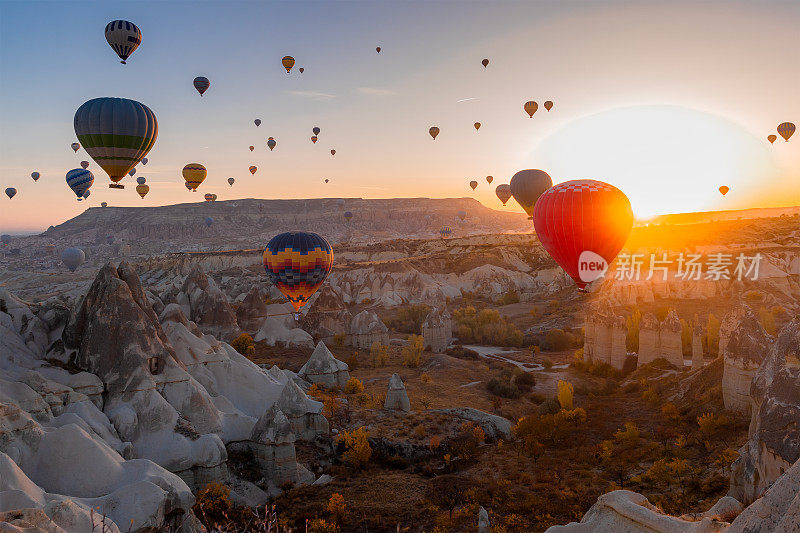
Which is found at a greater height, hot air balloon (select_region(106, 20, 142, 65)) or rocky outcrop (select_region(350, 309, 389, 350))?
hot air balloon (select_region(106, 20, 142, 65))

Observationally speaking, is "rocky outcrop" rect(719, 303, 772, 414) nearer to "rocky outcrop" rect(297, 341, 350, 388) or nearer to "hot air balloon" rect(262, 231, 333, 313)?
"rocky outcrop" rect(297, 341, 350, 388)

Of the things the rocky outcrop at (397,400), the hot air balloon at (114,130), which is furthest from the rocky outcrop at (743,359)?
the hot air balloon at (114,130)

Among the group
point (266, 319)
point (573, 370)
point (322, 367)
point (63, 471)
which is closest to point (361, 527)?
point (63, 471)

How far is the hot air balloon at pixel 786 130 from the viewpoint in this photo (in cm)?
6631

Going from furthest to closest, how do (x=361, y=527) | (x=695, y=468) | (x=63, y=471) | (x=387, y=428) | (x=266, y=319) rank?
(x=266, y=319), (x=387, y=428), (x=695, y=468), (x=361, y=527), (x=63, y=471)

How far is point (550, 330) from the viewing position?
56312mm

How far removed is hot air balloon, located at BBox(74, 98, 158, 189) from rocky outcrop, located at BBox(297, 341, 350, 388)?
16.4 meters

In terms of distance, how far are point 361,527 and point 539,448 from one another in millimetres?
10530

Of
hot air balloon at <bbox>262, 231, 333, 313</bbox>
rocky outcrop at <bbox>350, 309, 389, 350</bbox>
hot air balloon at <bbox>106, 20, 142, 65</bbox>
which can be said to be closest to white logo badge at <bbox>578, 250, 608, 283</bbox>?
hot air balloon at <bbox>262, 231, 333, 313</bbox>

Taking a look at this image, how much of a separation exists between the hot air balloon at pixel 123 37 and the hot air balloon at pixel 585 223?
32853 millimetres

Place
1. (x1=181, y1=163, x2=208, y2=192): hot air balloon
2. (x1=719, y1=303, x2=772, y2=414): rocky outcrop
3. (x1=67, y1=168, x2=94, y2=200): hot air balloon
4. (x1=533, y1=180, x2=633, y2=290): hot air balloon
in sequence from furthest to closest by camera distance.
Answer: (x1=67, y1=168, x2=94, y2=200): hot air balloon
(x1=181, y1=163, x2=208, y2=192): hot air balloon
(x1=533, y1=180, x2=633, y2=290): hot air balloon
(x1=719, y1=303, x2=772, y2=414): rocky outcrop

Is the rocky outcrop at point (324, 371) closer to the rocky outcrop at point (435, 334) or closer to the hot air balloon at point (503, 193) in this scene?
the rocky outcrop at point (435, 334)

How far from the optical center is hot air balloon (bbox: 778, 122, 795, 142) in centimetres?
6631

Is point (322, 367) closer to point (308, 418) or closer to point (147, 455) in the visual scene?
point (308, 418)
